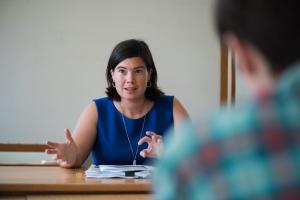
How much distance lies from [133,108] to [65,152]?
52cm

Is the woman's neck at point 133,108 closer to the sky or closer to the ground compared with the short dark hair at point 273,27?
closer to the ground

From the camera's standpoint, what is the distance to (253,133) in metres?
0.45

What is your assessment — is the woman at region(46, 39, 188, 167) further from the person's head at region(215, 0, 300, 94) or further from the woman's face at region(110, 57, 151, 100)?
the person's head at region(215, 0, 300, 94)

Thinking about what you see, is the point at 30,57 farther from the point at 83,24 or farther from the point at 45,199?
the point at 45,199

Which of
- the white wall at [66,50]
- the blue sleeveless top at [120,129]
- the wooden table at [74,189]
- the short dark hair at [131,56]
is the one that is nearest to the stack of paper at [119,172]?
the wooden table at [74,189]

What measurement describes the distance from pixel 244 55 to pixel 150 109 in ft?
6.37

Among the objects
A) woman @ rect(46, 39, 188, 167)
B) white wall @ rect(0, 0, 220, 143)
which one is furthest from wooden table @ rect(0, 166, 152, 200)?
white wall @ rect(0, 0, 220, 143)

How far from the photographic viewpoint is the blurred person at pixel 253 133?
1.44 feet

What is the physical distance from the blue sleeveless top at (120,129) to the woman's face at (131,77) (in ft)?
0.43

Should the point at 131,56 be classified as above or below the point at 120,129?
above

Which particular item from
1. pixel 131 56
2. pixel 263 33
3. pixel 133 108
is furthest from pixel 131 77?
pixel 263 33

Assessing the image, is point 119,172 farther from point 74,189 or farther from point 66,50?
point 66,50

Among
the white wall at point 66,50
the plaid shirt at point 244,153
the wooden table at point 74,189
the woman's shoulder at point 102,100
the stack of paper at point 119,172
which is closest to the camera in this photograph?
the plaid shirt at point 244,153

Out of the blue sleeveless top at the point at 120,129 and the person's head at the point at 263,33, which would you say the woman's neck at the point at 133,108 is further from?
the person's head at the point at 263,33
